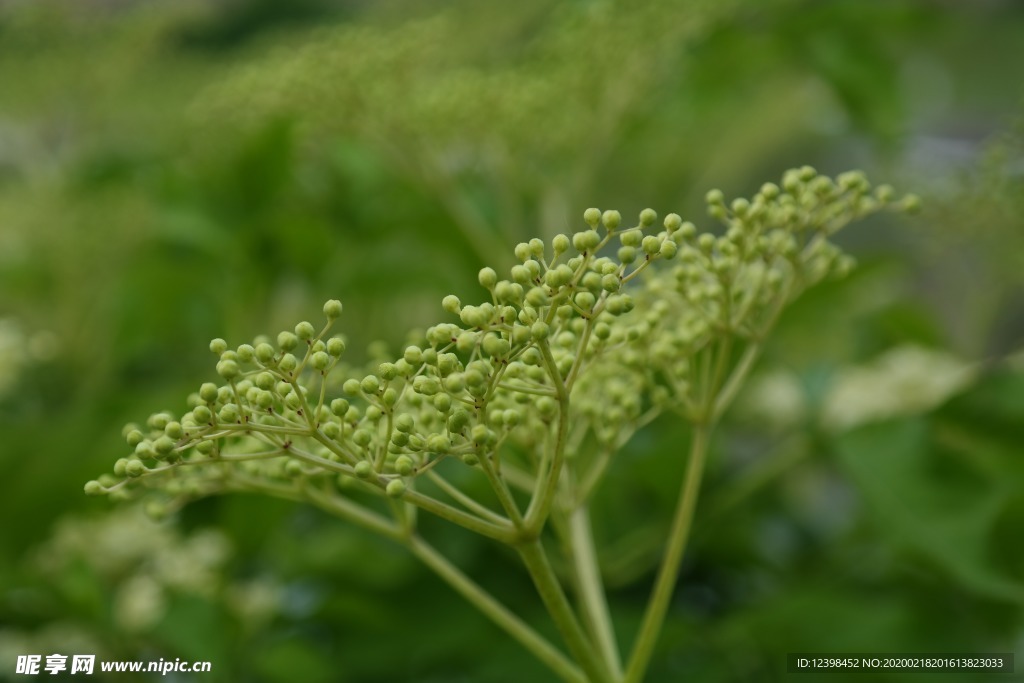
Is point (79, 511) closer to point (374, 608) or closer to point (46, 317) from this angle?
point (374, 608)

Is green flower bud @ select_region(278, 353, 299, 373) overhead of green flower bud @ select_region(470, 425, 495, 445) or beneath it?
overhead

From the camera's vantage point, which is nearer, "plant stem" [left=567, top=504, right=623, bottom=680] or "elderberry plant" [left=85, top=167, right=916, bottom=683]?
"elderberry plant" [left=85, top=167, right=916, bottom=683]

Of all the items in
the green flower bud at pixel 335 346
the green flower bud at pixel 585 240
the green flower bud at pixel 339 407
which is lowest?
the green flower bud at pixel 339 407

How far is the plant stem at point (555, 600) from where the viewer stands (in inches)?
14.3

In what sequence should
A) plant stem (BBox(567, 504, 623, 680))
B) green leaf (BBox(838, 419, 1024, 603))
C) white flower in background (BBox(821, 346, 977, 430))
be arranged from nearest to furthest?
plant stem (BBox(567, 504, 623, 680)) → green leaf (BBox(838, 419, 1024, 603)) → white flower in background (BBox(821, 346, 977, 430))

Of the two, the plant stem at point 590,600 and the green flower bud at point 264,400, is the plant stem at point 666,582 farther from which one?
the green flower bud at point 264,400

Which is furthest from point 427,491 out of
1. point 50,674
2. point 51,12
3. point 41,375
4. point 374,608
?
point 51,12

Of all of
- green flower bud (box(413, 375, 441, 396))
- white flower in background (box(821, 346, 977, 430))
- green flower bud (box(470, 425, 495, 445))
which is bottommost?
green flower bud (box(470, 425, 495, 445))

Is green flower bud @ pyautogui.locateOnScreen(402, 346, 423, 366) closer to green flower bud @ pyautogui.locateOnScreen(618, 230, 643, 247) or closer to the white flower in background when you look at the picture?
green flower bud @ pyautogui.locateOnScreen(618, 230, 643, 247)

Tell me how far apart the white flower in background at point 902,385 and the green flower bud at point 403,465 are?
0.54 metres

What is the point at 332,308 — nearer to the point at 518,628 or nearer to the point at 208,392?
the point at 208,392

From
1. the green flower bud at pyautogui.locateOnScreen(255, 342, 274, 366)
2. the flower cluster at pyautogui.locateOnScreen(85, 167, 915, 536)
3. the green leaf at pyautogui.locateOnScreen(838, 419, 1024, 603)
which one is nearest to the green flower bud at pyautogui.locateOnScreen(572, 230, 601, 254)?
the flower cluster at pyautogui.locateOnScreen(85, 167, 915, 536)

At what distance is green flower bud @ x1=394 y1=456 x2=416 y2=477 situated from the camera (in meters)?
0.34

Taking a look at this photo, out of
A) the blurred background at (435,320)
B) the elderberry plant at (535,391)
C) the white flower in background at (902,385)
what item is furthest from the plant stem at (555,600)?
the white flower in background at (902,385)
